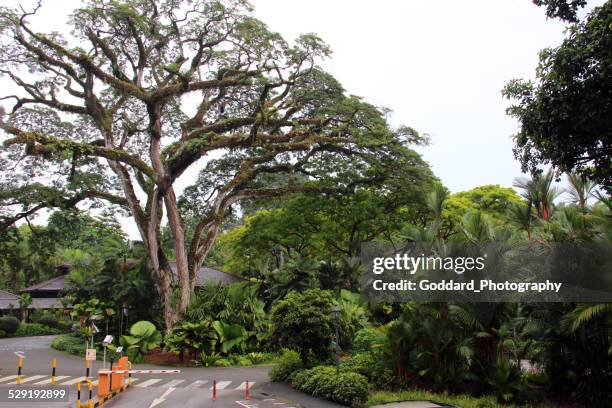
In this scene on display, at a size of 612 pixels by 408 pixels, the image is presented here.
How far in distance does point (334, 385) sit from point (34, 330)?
1450 inches

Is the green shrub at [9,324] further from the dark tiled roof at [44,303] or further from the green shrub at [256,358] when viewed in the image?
the green shrub at [256,358]

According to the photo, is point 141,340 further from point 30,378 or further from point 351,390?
point 351,390

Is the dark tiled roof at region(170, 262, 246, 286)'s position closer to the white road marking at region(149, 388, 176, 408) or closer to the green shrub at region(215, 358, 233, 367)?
the green shrub at region(215, 358, 233, 367)

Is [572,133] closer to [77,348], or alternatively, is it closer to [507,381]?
[507,381]

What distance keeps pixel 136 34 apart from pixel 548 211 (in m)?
19.9

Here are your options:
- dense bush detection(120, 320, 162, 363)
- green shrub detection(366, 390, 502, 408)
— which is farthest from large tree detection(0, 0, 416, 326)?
green shrub detection(366, 390, 502, 408)

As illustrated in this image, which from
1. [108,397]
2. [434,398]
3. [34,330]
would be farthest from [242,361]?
[34,330]

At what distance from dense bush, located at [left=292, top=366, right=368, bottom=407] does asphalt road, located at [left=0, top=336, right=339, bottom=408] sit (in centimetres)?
33

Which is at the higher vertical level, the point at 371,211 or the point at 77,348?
the point at 371,211

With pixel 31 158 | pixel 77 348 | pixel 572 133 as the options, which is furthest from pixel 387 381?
pixel 31 158

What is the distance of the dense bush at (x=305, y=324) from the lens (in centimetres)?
1898

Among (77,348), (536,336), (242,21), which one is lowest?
(77,348)

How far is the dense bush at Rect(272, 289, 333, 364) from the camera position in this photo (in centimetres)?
1898

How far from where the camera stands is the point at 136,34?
26.2 meters
